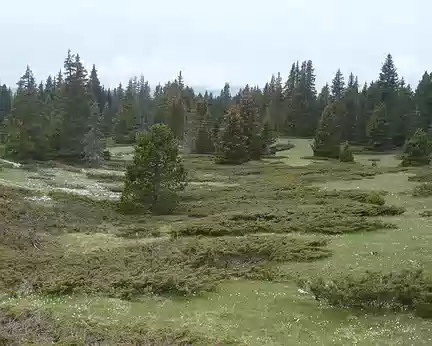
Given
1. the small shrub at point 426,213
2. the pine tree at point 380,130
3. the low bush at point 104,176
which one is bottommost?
the small shrub at point 426,213

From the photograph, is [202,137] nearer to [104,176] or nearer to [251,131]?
[251,131]

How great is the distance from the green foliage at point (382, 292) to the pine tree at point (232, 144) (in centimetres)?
5869

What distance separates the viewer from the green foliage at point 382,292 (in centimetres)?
1834

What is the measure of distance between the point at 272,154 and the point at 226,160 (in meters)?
15.1

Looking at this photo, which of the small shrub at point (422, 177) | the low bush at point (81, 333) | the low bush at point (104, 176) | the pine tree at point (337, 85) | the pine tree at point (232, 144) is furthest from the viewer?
the pine tree at point (337, 85)

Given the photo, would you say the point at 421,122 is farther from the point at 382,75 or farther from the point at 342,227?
the point at 342,227

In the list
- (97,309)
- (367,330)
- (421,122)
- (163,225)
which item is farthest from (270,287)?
(421,122)

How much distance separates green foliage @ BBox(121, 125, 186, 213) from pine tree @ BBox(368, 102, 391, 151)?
6180cm

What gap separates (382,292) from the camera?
61.9 feet

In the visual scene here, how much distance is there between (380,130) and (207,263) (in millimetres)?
75485

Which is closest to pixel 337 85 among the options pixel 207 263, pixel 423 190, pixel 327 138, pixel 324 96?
pixel 324 96

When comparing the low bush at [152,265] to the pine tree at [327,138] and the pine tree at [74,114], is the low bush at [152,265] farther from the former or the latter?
the pine tree at [327,138]

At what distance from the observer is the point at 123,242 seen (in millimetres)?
30953

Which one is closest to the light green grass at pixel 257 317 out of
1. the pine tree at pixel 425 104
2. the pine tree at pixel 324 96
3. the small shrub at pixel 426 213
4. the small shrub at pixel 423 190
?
the small shrub at pixel 426 213
